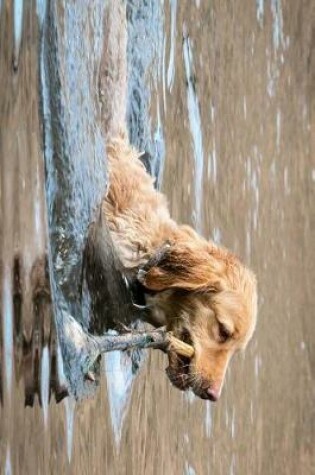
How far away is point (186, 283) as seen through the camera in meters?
0.94

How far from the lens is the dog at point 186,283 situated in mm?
954

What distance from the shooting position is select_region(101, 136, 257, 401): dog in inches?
37.5

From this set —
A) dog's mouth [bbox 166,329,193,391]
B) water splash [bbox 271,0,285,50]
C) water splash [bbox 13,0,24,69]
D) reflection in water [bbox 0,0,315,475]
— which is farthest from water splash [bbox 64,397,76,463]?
water splash [bbox 271,0,285,50]

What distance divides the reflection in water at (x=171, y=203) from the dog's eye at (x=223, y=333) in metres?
0.15

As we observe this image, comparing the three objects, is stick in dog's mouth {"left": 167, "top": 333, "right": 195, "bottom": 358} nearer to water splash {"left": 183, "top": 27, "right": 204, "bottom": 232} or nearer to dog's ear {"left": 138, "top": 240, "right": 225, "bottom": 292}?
dog's ear {"left": 138, "top": 240, "right": 225, "bottom": 292}

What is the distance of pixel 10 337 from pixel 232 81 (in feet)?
2.80

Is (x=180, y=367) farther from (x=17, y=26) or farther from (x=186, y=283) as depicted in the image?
(x=17, y=26)

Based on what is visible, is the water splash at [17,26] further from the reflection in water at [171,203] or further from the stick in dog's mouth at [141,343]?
the stick in dog's mouth at [141,343]

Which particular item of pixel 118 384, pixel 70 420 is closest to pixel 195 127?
pixel 118 384

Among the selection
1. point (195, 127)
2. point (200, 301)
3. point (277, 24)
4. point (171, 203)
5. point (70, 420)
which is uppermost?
point (277, 24)

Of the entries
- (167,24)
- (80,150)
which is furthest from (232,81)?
(80,150)

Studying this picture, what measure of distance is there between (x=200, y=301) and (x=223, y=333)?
51 millimetres

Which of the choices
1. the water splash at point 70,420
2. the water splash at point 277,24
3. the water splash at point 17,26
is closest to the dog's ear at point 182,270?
the water splash at point 70,420

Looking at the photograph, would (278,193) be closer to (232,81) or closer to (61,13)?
(232,81)
